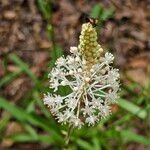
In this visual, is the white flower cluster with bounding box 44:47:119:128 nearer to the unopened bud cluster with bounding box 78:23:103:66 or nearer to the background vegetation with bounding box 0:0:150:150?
the unopened bud cluster with bounding box 78:23:103:66

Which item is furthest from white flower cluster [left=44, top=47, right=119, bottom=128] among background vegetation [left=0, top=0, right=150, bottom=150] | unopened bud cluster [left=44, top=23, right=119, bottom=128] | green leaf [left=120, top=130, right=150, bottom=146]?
green leaf [left=120, top=130, right=150, bottom=146]

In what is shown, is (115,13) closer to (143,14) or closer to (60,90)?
(143,14)

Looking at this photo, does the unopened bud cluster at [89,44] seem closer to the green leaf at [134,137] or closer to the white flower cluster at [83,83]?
the white flower cluster at [83,83]

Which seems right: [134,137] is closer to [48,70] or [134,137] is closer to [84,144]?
[84,144]

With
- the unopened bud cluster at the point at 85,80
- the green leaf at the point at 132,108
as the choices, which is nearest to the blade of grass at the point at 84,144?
the green leaf at the point at 132,108

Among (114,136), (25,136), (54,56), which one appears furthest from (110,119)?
(54,56)

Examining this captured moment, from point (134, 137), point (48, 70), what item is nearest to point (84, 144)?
point (134, 137)

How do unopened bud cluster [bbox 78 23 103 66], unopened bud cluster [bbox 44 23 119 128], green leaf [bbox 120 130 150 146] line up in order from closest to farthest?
1. unopened bud cluster [bbox 78 23 103 66]
2. unopened bud cluster [bbox 44 23 119 128]
3. green leaf [bbox 120 130 150 146]

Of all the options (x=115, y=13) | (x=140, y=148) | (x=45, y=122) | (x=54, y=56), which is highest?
(x=115, y=13)
